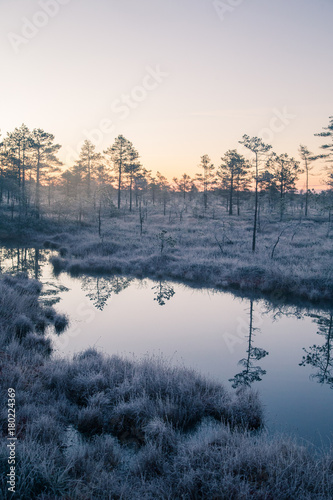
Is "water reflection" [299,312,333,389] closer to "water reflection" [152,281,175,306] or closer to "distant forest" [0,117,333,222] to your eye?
"water reflection" [152,281,175,306]

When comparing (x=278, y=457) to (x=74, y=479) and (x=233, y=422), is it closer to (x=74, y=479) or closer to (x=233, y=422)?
(x=233, y=422)

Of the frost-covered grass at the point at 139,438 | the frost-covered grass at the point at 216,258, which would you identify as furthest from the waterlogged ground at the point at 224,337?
the frost-covered grass at the point at 216,258

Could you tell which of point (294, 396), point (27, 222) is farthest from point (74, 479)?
point (27, 222)

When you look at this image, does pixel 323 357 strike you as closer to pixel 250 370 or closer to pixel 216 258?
pixel 250 370

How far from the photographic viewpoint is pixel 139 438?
5.41m

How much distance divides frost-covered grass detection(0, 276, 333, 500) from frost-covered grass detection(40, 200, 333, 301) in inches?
449

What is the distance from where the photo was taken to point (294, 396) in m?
7.43

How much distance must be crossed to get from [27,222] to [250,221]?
31.3m

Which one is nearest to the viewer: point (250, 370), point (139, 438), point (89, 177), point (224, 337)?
point (139, 438)

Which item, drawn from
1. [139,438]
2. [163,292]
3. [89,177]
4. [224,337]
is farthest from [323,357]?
[89,177]

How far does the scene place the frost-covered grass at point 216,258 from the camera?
17625 mm

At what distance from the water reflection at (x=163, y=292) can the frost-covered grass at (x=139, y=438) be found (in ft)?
25.6

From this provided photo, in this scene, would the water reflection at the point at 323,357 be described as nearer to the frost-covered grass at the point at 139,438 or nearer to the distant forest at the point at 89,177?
the frost-covered grass at the point at 139,438

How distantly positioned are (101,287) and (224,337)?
31.2 ft
